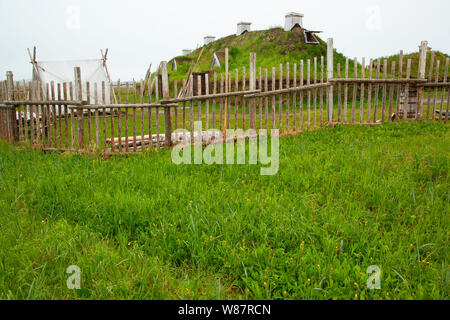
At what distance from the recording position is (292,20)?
87.9ft

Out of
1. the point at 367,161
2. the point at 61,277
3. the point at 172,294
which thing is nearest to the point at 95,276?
the point at 61,277

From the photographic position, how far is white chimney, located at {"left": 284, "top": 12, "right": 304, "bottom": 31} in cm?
2672

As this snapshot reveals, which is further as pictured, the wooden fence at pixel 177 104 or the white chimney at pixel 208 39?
the white chimney at pixel 208 39

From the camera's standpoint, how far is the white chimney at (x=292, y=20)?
87.7 feet

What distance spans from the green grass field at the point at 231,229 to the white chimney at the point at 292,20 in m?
23.3

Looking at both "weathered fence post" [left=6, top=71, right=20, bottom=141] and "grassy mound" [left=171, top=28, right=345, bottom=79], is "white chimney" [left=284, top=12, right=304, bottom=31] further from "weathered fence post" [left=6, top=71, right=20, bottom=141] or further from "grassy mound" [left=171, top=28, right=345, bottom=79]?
"weathered fence post" [left=6, top=71, right=20, bottom=141]

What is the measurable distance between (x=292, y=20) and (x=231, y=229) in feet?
87.0

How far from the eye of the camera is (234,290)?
2748mm
